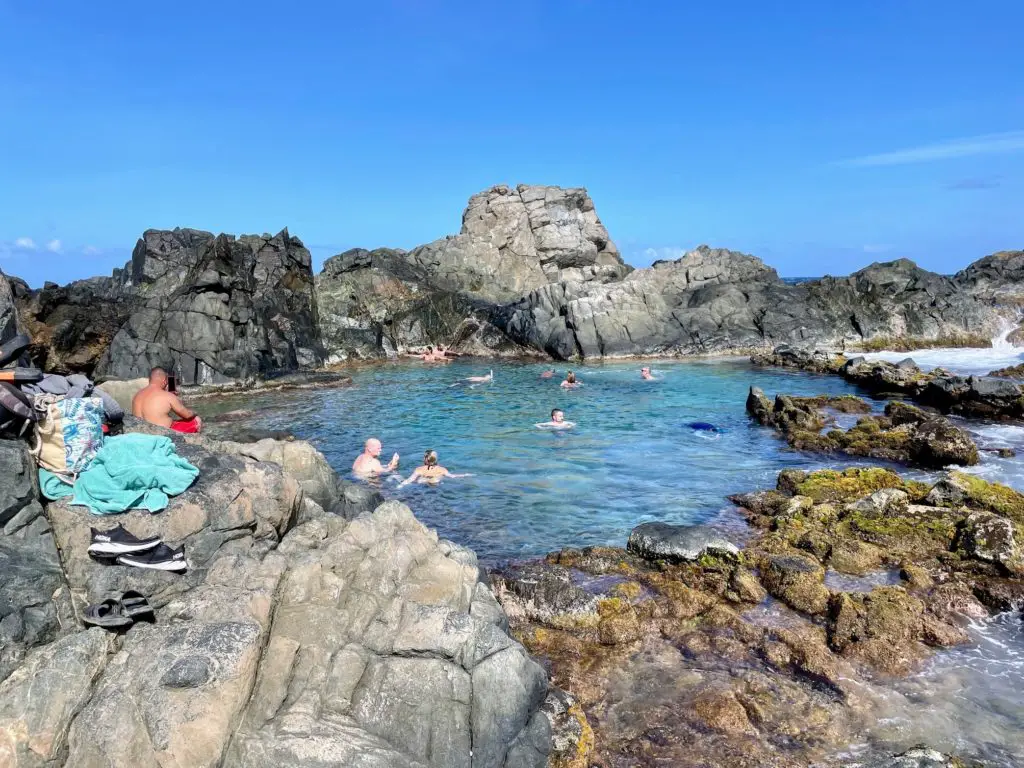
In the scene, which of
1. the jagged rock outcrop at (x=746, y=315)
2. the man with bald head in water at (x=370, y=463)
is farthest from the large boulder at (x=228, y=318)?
the man with bald head in water at (x=370, y=463)

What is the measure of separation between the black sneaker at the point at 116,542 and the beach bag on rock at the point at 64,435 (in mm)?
903

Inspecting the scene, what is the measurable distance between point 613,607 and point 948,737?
4.48 meters

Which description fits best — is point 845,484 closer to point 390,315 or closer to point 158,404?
point 158,404

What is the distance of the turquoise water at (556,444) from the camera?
52.7 ft

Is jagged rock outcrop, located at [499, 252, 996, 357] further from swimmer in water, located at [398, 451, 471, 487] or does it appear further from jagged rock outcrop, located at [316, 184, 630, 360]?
swimmer in water, located at [398, 451, 471, 487]

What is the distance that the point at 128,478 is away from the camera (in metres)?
7.89

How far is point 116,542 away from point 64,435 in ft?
4.78

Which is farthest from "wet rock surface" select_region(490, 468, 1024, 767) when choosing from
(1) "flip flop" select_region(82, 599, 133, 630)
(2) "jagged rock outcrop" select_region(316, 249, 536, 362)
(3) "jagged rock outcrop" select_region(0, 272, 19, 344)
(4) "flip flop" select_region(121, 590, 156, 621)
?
(2) "jagged rock outcrop" select_region(316, 249, 536, 362)

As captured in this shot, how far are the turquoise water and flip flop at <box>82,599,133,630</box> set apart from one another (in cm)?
748

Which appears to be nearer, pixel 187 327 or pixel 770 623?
pixel 770 623

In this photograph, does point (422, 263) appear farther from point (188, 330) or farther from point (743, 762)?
point (743, 762)

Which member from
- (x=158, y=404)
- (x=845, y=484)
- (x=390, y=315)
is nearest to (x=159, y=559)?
(x=158, y=404)

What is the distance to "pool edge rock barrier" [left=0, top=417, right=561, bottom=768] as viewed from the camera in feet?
19.5

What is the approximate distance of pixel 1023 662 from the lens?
9.37m
